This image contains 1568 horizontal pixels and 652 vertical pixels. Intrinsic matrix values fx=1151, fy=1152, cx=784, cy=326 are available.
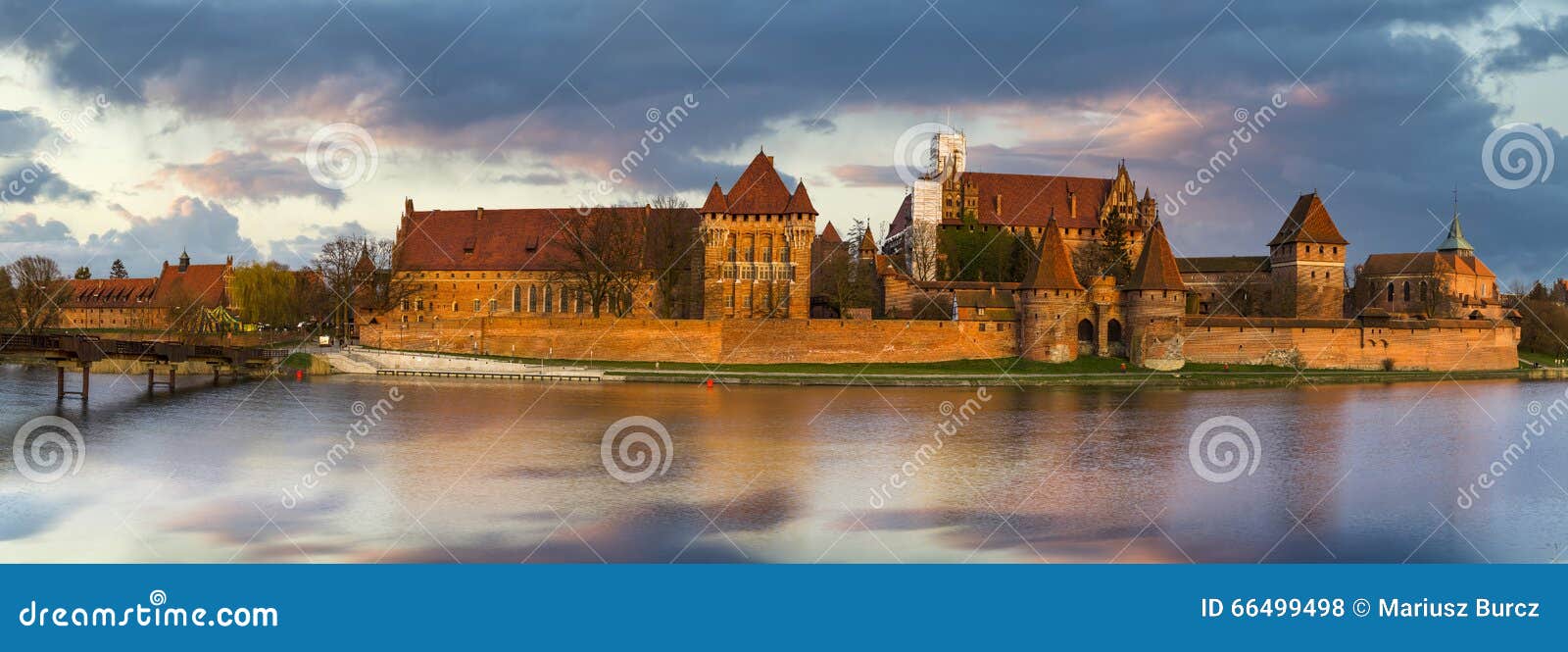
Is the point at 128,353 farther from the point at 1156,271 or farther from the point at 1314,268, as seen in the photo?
the point at 1314,268

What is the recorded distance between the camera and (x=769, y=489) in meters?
14.8

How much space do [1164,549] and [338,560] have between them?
26.4 feet

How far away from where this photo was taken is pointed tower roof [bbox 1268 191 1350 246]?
46.0m

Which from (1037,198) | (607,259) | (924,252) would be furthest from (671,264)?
(1037,198)

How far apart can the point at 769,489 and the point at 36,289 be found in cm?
5216

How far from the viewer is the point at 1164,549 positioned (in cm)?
1167

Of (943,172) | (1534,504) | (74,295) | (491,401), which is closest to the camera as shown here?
(1534,504)

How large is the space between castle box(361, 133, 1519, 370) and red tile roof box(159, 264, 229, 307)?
16.2 m

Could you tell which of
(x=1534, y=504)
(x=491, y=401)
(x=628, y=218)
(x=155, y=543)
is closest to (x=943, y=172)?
(x=628, y=218)

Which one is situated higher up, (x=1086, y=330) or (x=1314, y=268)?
(x=1314, y=268)

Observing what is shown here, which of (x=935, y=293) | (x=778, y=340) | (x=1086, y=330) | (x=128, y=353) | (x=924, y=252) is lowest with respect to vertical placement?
(x=128, y=353)

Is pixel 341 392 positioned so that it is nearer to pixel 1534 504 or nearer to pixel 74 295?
pixel 1534 504

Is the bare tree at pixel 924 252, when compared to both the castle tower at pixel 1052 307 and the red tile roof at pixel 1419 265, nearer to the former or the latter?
the castle tower at pixel 1052 307

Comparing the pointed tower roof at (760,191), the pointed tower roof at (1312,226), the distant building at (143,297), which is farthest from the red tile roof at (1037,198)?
the distant building at (143,297)
